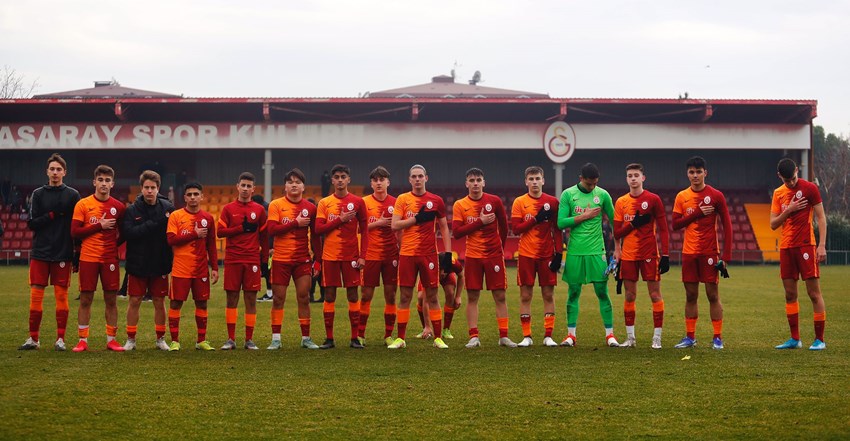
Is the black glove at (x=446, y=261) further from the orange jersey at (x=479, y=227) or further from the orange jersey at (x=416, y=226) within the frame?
the orange jersey at (x=479, y=227)

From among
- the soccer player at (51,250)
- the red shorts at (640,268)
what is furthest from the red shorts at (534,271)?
the soccer player at (51,250)

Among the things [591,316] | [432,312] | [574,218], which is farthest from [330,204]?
[591,316]

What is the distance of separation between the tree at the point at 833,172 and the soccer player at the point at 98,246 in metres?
65.2

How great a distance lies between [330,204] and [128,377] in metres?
3.29

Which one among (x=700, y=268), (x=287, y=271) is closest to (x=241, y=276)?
(x=287, y=271)

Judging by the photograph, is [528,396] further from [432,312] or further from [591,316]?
[591,316]

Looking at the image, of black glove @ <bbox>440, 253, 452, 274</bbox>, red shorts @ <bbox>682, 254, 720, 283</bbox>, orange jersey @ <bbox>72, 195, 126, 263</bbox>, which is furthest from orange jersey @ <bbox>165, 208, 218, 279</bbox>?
red shorts @ <bbox>682, 254, 720, 283</bbox>

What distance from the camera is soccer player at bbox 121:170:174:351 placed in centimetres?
1031

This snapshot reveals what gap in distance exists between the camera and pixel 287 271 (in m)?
10.5

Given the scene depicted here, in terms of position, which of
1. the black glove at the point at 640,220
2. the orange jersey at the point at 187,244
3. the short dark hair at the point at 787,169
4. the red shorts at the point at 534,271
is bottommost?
the red shorts at the point at 534,271

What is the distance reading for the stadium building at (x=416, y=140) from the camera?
3456 cm

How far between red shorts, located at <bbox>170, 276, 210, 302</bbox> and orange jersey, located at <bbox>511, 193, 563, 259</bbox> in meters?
3.73

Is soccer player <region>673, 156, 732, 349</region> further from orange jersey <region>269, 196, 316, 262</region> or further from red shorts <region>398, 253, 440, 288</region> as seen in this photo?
orange jersey <region>269, 196, 316, 262</region>

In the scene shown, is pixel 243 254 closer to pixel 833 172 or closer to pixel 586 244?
pixel 586 244
